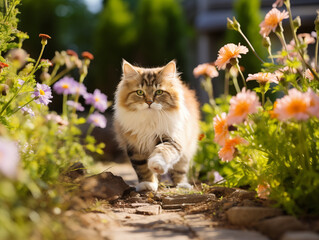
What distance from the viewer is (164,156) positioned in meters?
2.82

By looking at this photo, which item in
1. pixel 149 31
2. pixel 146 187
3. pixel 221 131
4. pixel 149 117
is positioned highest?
pixel 149 31

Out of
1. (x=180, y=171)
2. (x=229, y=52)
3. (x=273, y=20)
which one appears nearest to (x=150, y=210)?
(x=229, y=52)

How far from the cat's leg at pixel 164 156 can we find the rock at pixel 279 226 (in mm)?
959

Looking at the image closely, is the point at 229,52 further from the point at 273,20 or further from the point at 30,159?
the point at 30,159

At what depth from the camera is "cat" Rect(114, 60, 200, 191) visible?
319cm

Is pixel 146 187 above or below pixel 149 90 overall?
below

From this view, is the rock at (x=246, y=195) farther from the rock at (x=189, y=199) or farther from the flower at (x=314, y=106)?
the flower at (x=314, y=106)

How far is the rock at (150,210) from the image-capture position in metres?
2.33

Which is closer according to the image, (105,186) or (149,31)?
(105,186)

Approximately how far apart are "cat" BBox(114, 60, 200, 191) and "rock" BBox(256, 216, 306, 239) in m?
1.31

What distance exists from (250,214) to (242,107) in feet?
1.86

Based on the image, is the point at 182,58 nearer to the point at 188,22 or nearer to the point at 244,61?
the point at 244,61

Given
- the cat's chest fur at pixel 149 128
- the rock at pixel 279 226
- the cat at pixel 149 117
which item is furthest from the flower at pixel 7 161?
the cat's chest fur at pixel 149 128

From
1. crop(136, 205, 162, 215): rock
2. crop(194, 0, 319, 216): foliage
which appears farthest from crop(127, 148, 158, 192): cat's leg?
crop(194, 0, 319, 216): foliage
